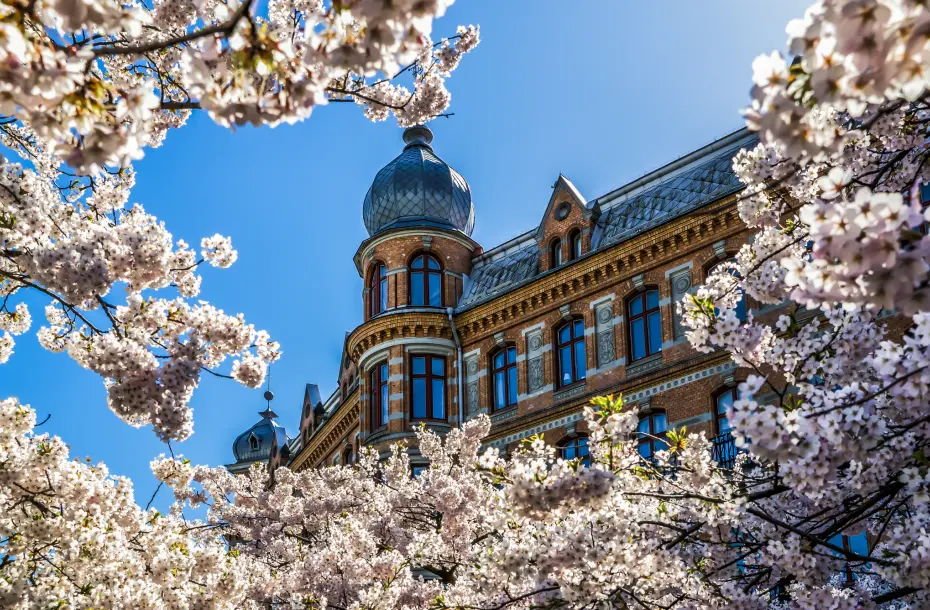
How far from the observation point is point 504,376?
3094 centimetres

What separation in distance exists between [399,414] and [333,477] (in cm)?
A: 264

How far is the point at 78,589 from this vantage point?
36.3 ft

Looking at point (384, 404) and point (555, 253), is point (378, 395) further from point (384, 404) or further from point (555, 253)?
point (555, 253)

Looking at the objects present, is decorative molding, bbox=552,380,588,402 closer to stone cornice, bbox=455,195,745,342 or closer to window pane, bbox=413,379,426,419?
stone cornice, bbox=455,195,745,342

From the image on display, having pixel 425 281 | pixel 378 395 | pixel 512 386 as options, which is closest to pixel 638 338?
pixel 512 386

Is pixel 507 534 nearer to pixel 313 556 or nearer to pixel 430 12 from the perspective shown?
pixel 430 12

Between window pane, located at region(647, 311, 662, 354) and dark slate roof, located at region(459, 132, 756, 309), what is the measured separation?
2.31 m

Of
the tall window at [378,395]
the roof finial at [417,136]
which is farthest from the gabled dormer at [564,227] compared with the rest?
the roof finial at [417,136]

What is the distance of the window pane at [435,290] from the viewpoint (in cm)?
3284

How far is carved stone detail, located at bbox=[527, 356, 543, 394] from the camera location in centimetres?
2955

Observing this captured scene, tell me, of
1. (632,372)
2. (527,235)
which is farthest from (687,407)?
(527,235)

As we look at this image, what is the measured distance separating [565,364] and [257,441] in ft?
136

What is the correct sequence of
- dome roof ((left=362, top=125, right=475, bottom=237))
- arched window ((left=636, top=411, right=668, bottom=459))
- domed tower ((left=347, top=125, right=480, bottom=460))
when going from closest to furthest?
arched window ((left=636, top=411, right=668, bottom=459))
domed tower ((left=347, top=125, right=480, bottom=460))
dome roof ((left=362, top=125, right=475, bottom=237))

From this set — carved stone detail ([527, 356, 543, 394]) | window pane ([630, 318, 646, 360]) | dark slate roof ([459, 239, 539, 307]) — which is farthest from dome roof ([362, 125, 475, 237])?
window pane ([630, 318, 646, 360])
